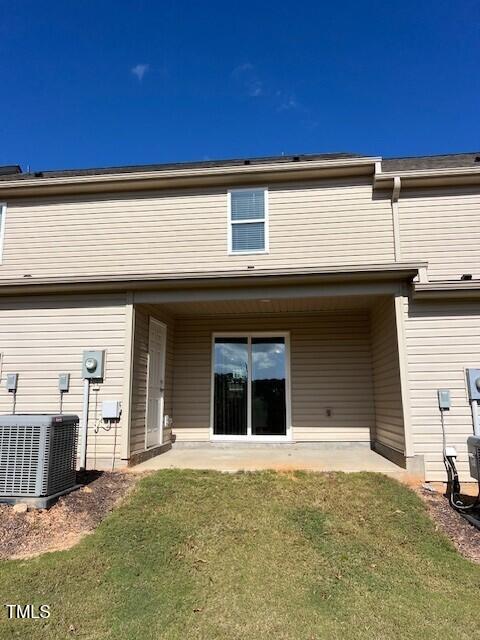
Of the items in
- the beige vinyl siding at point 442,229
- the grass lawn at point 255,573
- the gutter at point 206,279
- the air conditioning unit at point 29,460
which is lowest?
the grass lawn at point 255,573

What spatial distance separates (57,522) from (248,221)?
6.28 m

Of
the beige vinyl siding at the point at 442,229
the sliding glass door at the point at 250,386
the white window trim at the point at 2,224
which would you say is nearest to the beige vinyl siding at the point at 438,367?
the beige vinyl siding at the point at 442,229

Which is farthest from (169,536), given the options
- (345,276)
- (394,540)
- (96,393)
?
(345,276)

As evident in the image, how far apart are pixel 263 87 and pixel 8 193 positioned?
7.72 meters

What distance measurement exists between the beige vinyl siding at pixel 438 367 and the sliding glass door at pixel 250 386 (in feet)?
10.0

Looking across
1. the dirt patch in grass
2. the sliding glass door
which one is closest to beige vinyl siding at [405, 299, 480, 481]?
the sliding glass door

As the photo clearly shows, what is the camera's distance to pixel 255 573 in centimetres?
347

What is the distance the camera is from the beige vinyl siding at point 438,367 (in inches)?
236

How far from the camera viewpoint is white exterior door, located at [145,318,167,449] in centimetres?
764

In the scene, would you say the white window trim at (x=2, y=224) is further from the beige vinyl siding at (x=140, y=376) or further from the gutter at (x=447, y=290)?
the gutter at (x=447, y=290)

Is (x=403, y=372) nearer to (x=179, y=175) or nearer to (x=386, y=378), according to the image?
(x=386, y=378)

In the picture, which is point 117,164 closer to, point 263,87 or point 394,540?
point 263,87

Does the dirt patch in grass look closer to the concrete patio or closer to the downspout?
Result: the concrete patio

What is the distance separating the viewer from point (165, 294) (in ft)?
23.1
